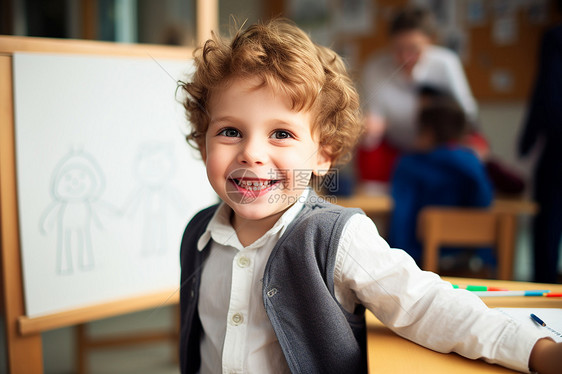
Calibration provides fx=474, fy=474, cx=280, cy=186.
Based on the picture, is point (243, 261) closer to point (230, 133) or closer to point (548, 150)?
point (230, 133)

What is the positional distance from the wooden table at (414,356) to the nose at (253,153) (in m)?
0.32

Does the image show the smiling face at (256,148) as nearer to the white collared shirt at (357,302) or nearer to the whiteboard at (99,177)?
the white collared shirt at (357,302)

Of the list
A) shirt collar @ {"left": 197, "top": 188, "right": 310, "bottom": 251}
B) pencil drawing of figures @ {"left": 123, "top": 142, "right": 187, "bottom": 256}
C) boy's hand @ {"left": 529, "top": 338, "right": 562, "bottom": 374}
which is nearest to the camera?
boy's hand @ {"left": 529, "top": 338, "right": 562, "bottom": 374}

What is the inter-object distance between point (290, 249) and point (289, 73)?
0.90 feet

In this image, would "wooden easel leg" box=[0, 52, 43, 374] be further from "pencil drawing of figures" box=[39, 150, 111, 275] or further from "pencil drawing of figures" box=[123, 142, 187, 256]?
"pencil drawing of figures" box=[123, 142, 187, 256]

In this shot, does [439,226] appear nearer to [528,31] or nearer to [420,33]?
[420,33]

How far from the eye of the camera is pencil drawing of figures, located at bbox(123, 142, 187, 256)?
1.28 meters

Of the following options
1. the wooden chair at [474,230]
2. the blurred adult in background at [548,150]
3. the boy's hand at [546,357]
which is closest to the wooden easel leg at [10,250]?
the boy's hand at [546,357]

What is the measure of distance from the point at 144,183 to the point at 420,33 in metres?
1.82

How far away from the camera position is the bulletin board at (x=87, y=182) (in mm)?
1062

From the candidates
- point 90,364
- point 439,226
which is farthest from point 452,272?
point 90,364

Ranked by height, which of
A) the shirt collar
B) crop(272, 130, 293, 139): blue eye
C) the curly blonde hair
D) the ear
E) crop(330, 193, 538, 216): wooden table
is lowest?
crop(330, 193, 538, 216): wooden table

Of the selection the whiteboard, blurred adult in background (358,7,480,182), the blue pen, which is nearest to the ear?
the blue pen

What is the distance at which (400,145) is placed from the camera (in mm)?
2766
